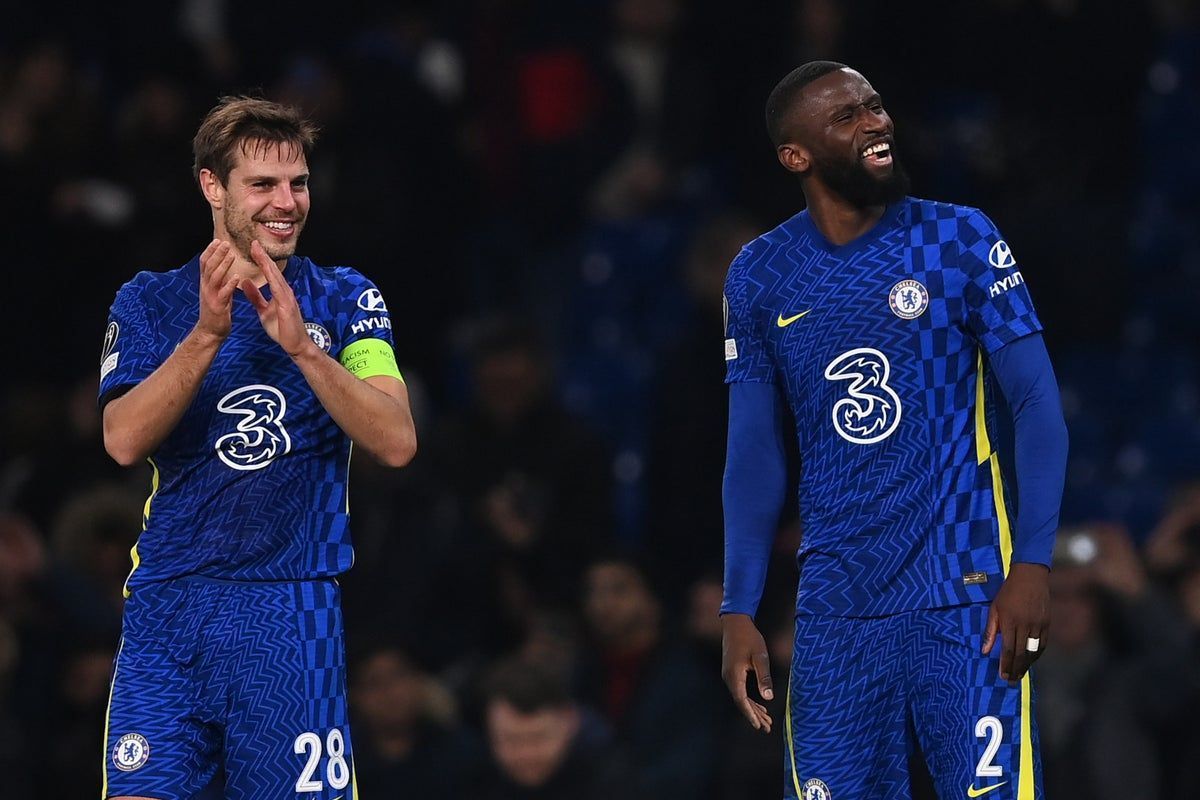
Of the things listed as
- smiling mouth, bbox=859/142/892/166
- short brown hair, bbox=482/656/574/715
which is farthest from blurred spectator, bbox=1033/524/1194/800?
smiling mouth, bbox=859/142/892/166

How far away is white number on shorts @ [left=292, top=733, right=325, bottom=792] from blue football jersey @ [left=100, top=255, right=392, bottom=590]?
42 cm

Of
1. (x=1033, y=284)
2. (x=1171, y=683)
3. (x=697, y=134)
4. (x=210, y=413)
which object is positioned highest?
(x=697, y=134)

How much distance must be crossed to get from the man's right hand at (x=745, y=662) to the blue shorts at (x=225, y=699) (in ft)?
3.45

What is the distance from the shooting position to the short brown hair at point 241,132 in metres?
5.92

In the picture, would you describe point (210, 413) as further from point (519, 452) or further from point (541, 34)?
point (541, 34)

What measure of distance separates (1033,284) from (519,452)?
2680 mm

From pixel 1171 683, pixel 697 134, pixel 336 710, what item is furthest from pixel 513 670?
pixel 697 134

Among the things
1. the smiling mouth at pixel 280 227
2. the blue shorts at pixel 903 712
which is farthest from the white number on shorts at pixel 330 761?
the smiling mouth at pixel 280 227

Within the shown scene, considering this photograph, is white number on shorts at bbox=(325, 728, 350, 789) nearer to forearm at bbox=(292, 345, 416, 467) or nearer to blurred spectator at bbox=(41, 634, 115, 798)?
forearm at bbox=(292, 345, 416, 467)

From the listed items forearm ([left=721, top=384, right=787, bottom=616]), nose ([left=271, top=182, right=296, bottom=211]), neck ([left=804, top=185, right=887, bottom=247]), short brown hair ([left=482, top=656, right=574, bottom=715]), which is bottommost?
short brown hair ([left=482, top=656, right=574, bottom=715])

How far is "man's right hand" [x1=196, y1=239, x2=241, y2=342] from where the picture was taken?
18.2 feet

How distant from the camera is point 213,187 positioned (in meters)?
5.96

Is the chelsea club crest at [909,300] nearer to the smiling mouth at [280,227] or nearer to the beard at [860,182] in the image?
the beard at [860,182]

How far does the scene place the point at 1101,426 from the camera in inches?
449
